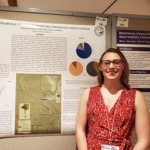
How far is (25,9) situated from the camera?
66.2 inches

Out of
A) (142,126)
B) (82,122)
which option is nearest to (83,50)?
(82,122)

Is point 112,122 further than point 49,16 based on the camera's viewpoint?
No

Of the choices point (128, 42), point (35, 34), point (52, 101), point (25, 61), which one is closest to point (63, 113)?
point (52, 101)

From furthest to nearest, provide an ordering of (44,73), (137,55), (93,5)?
1. (93,5)
2. (137,55)
3. (44,73)

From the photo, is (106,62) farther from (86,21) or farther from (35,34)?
(35,34)

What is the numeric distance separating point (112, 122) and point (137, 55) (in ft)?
2.02

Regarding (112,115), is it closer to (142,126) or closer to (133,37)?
(142,126)

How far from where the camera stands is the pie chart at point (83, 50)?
1.74 metres

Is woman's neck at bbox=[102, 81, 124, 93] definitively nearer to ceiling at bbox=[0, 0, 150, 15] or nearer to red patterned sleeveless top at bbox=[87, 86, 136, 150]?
red patterned sleeveless top at bbox=[87, 86, 136, 150]

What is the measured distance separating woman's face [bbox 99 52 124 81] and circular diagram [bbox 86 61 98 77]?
22 cm

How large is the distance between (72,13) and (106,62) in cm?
49

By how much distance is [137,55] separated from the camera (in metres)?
1.81

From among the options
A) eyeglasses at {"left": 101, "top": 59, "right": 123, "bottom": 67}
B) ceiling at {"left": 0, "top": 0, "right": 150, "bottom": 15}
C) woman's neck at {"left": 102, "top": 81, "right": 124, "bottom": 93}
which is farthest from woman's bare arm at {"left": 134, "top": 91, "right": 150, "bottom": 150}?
ceiling at {"left": 0, "top": 0, "right": 150, "bottom": 15}

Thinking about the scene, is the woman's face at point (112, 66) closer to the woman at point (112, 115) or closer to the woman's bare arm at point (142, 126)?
the woman at point (112, 115)
